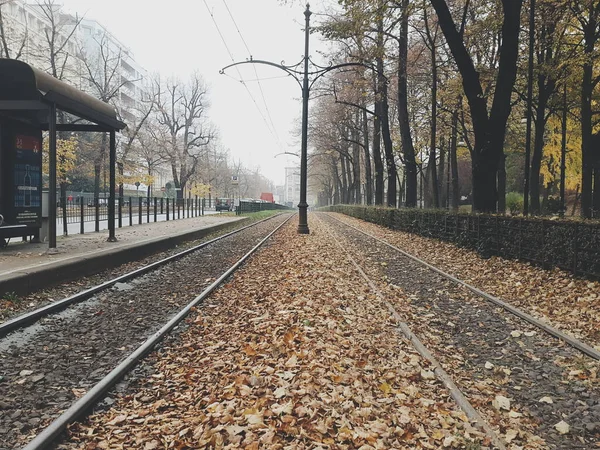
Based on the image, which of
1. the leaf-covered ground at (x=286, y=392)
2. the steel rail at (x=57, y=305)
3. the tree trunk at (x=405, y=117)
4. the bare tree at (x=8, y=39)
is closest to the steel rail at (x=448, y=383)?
the leaf-covered ground at (x=286, y=392)

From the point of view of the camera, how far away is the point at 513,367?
4816mm

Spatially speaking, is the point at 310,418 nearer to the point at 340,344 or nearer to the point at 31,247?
the point at 340,344

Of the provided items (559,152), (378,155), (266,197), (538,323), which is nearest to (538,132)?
(559,152)

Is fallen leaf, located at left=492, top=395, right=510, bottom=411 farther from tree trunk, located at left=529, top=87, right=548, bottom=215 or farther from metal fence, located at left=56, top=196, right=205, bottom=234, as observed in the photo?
tree trunk, located at left=529, top=87, right=548, bottom=215

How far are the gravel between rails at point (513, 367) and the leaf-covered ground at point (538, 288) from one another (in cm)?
61

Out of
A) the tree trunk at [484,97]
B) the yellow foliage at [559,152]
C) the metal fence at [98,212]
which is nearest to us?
the tree trunk at [484,97]

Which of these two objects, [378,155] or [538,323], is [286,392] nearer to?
[538,323]

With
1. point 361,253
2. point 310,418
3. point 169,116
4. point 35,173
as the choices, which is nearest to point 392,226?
point 361,253

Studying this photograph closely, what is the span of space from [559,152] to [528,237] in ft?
56.3

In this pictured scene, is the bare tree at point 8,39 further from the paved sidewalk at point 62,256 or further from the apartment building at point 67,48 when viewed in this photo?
the paved sidewalk at point 62,256

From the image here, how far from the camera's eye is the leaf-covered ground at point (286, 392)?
3.21 m

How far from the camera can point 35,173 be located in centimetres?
1275

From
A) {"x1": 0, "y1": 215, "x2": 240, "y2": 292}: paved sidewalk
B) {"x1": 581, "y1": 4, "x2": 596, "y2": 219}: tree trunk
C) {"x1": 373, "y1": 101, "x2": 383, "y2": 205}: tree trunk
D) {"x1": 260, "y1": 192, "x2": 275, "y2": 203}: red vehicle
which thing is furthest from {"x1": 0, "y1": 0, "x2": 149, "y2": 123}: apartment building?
{"x1": 260, "y1": 192, "x2": 275, "y2": 203}: red vehicle

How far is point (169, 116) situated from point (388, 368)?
5681 centimetres
